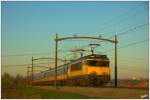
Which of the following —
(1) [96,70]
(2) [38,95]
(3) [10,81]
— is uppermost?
(1) [96,70]

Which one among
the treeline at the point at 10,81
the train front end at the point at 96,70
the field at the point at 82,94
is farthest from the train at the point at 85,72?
the field at the point at 82,94

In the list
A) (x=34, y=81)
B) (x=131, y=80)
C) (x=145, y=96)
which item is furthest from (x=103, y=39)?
(x=34, y=81)

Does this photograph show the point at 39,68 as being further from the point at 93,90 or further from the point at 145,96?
the point at 145,96

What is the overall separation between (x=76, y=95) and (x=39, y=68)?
2227 millimetres

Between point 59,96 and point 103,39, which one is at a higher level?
point 103,39

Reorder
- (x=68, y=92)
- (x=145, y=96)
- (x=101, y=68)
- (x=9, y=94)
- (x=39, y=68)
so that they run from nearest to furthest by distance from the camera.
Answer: (x=145, y=96) → (x=9, y=94) → (x=68, y=92) → (x=39, y=68) → (x=101, y=68)

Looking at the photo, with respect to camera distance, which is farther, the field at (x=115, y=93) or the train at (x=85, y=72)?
the train at (x=85, y=72)

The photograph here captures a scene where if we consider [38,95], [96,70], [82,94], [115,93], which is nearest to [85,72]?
[96,70]

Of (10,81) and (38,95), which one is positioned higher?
(10,81)

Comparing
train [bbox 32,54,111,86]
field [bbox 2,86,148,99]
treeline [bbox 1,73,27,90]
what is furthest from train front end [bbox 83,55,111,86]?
treeline [bbox 1,73,27,90]

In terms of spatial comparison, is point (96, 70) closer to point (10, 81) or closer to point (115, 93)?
point (115, 93)

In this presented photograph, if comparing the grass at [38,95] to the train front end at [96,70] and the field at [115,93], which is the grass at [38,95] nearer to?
the field at [115,93]

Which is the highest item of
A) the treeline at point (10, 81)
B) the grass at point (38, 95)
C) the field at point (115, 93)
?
the treeline at point (10, 81)

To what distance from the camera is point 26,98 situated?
761 cm
